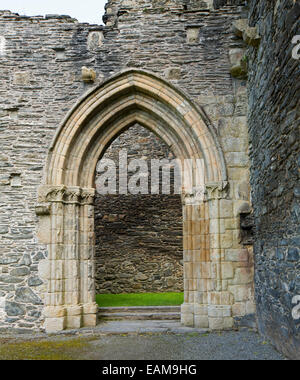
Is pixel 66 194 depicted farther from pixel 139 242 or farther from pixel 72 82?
pixel 139 242

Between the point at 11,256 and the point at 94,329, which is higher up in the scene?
the point at 11,256

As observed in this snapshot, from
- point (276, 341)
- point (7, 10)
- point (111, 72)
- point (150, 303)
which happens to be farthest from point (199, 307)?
point (7, 10)

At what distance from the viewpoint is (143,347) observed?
202 inches

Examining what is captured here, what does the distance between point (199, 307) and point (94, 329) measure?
1641mm

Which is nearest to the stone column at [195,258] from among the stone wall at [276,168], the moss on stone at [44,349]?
the stone wall at [276,168]

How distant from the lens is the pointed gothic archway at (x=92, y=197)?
6160 millimetres

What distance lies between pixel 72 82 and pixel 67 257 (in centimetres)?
285

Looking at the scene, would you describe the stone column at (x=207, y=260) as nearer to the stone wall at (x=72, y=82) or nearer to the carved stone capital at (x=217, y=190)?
the carved stone capital at (x=217, y=190)

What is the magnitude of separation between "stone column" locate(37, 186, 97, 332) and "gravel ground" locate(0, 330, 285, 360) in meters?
0.38

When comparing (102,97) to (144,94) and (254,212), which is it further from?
(254,212)

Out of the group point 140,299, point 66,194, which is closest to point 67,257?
point 66,194

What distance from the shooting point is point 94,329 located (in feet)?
20.3

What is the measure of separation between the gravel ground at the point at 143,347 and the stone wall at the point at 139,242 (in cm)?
450

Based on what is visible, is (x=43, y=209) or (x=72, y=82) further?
(x=72, y=82)
